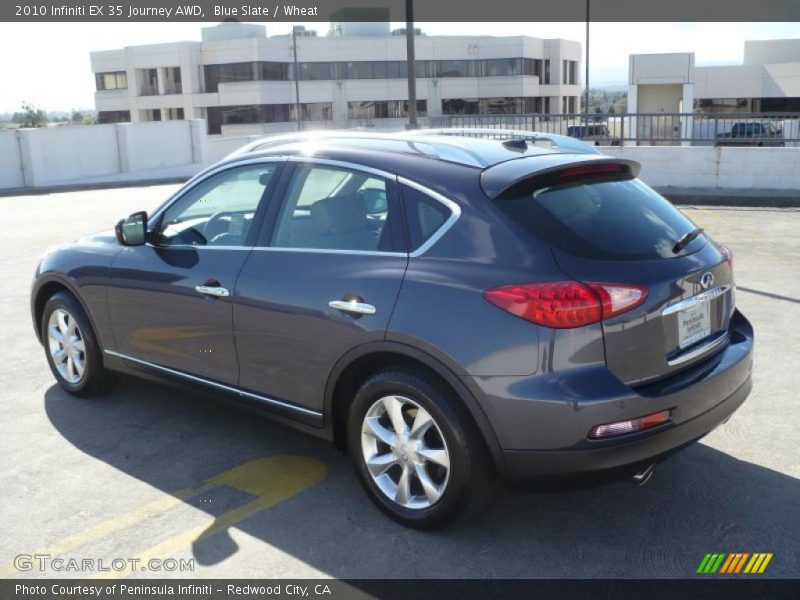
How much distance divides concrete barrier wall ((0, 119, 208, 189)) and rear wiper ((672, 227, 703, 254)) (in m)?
26.2

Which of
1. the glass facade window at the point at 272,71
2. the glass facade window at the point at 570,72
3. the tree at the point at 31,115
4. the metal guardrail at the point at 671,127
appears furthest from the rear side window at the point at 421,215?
the tree at the point at 31,115

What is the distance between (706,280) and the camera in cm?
398

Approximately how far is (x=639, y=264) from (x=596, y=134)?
15.8 m

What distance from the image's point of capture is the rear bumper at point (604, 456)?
353 cm

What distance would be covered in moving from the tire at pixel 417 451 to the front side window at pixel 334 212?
682 millimetres

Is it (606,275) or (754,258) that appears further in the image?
(754,258)

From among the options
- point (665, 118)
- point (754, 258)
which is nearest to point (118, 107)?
point (665, 118)

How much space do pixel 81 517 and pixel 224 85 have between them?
8144cm

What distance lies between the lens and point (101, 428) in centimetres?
543

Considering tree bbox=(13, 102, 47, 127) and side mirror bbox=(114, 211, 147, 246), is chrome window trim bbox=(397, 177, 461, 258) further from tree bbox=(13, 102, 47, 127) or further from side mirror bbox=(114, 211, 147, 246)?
tree bbox=(13, 102, 47, 127)

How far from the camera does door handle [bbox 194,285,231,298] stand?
4629 millimetres

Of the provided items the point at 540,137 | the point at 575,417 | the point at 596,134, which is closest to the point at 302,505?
the point at 575,417

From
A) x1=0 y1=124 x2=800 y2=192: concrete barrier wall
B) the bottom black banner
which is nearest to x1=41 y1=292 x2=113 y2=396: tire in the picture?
the bottom black banner

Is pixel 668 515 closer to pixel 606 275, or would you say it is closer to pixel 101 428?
pixel 606 275
